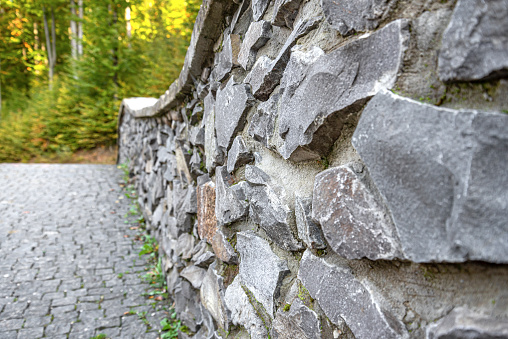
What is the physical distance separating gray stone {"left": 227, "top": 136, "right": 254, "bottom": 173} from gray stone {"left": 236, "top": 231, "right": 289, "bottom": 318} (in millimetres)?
319

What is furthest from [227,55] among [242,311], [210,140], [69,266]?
[69,266]

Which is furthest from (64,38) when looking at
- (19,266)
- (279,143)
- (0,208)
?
(279,143)

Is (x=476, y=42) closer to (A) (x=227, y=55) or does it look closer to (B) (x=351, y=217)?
(B) (x=351, y=217)

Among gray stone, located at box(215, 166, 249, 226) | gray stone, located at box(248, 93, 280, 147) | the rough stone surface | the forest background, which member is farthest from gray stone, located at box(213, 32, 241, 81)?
the forest background

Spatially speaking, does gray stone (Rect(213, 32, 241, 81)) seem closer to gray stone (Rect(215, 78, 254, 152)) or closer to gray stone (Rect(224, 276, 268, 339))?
gray stone (Rect(215, 78, 254, 152))

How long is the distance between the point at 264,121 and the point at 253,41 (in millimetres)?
363

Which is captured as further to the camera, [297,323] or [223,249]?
[223,249]

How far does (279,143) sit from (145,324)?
7.30 feet

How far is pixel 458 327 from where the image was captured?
21.0 inches

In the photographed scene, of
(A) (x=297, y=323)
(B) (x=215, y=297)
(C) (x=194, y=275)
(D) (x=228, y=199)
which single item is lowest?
(C) (x=194, y=275)

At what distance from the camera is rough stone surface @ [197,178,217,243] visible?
1.85 metres

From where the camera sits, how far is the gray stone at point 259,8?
48.8 inches

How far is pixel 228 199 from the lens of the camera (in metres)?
1.53

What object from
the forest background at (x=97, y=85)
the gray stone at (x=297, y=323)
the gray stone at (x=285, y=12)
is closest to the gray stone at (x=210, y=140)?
the gray stone at (x=285, y=12)
